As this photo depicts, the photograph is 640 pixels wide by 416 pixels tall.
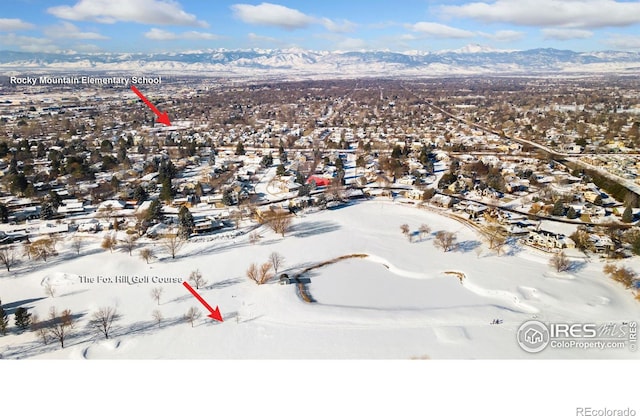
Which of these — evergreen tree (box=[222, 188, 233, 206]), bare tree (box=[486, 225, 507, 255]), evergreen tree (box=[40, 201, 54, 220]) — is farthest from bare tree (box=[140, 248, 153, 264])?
bare tree (box=[486, 225, 507, 255])

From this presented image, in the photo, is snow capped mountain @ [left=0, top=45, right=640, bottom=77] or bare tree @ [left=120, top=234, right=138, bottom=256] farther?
snow capped mountain @ [left=0, top=45, right=640, bottom=77]

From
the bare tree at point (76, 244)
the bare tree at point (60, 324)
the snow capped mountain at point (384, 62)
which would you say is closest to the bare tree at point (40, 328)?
the bare tree at point (60, 324)

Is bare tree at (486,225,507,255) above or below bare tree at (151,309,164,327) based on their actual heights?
above

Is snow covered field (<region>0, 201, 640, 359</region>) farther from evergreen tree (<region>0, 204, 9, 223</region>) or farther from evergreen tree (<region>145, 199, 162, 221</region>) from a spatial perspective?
evergreen tree (<region>0, 204, 9, 223</region>)

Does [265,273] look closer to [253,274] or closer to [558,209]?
[253,274]

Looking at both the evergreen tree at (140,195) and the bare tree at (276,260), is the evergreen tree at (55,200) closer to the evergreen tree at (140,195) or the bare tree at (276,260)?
the evergreen tree at (140,195)

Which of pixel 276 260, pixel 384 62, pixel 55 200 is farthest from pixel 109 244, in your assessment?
pixel 384 62
